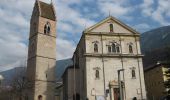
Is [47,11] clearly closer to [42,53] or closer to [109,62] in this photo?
[42,53]

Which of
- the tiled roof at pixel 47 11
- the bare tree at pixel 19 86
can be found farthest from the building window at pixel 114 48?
the tiled roof at pixel 47 11

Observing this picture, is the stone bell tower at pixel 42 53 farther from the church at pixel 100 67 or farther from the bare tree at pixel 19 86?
the bare tree at pixel 19 86

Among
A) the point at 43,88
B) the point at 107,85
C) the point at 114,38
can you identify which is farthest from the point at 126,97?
the point at 43,88

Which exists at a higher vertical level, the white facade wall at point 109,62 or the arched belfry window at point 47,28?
the arched belfry window at point 47,28

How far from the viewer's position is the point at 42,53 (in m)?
60.8

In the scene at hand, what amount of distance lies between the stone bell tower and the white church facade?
6.58 m

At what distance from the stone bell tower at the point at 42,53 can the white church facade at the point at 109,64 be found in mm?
6576

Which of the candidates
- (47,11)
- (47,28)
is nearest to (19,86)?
(47,28)

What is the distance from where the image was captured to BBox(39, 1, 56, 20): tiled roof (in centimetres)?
6588

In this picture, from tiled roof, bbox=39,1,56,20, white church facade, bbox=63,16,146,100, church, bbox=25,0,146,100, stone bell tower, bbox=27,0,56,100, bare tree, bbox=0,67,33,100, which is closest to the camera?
white church facade, bbox=63,16,146,100

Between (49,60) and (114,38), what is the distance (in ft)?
55.8

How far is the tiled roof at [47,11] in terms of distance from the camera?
216ft

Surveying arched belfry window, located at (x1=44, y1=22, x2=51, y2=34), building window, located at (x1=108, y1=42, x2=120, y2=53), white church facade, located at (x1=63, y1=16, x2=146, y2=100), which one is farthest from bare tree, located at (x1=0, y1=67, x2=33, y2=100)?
building window, located at (x1=108, y1=42, x2=120, y2=53)

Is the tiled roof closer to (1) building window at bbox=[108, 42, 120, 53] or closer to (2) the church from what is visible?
(2) the church
